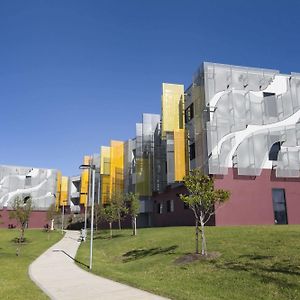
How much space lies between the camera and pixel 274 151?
3769cm

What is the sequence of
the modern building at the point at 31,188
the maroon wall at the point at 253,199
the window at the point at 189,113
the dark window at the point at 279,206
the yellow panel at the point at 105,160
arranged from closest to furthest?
the maroon wall at the point at 253,199
the dark window at the point at 279,206
the window at the point at 189,113
the yellow panel at the point at 105,160
the modern building at the point at 31,188

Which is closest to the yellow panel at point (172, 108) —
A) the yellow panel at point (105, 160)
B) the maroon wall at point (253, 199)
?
the maroon wall at point (253, 199)

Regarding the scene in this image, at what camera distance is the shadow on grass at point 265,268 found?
12.6 metres

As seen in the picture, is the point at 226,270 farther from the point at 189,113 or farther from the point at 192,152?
the point at 189,113

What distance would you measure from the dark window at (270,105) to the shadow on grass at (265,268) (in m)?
24.1

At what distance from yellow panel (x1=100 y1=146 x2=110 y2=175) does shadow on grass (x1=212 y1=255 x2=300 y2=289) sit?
52.4 m

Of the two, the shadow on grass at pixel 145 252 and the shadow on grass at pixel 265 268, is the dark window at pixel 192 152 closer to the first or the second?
the shadow on grass at pixel 145 252

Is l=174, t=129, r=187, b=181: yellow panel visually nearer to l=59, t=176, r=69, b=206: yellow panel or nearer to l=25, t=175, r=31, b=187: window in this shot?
l=25, t=175, r=31, b=187: window

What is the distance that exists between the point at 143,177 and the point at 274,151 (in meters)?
22.0

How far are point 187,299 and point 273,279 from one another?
3769 mm

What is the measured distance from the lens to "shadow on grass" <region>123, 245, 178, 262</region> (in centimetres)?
2222

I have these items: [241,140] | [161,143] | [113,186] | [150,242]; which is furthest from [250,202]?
[113,186]

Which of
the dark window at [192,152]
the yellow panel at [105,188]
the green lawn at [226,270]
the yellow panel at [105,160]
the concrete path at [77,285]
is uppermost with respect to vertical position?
the yellow panel at [105,160]

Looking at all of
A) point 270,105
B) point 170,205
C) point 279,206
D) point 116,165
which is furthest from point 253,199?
point 116,165
